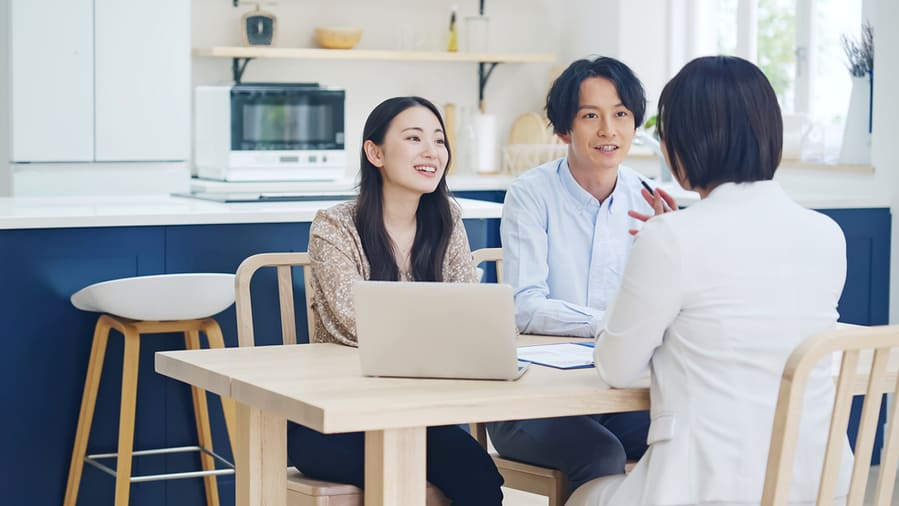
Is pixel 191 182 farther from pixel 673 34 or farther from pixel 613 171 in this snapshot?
pixel 613 171

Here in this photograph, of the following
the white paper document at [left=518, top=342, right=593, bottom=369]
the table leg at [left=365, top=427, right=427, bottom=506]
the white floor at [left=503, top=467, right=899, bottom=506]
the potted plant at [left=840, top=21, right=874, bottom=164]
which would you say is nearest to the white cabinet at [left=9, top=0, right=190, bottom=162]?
the white floor at [left=503, top=467, right=899, bottom=506]

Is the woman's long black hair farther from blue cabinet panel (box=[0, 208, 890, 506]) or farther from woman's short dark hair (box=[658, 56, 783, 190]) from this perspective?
blue cabinet panel (box=[0, 208, 890, 506])

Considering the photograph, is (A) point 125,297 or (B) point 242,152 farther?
(B) point 242,152

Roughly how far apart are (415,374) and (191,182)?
3.78 metres

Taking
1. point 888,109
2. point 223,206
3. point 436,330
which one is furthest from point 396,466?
point 888,109

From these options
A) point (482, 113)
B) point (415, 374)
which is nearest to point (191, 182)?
point (482, 113)

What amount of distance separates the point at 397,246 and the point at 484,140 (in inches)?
144

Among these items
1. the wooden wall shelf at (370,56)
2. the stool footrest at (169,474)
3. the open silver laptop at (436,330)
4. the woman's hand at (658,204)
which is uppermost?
the wooden wall shelf at (370,56)

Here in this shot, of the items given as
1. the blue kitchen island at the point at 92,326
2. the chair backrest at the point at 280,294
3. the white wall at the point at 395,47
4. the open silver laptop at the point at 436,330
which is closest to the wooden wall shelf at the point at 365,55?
the white wall at the point at 395,47

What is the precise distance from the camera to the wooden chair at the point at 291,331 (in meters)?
2.16

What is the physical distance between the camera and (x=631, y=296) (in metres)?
1.83

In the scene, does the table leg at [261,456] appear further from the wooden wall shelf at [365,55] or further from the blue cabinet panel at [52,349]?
the wooden wall shelf at [365,55]

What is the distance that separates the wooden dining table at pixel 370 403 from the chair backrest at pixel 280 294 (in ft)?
1.08

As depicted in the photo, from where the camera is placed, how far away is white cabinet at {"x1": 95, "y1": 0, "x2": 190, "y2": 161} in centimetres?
520
